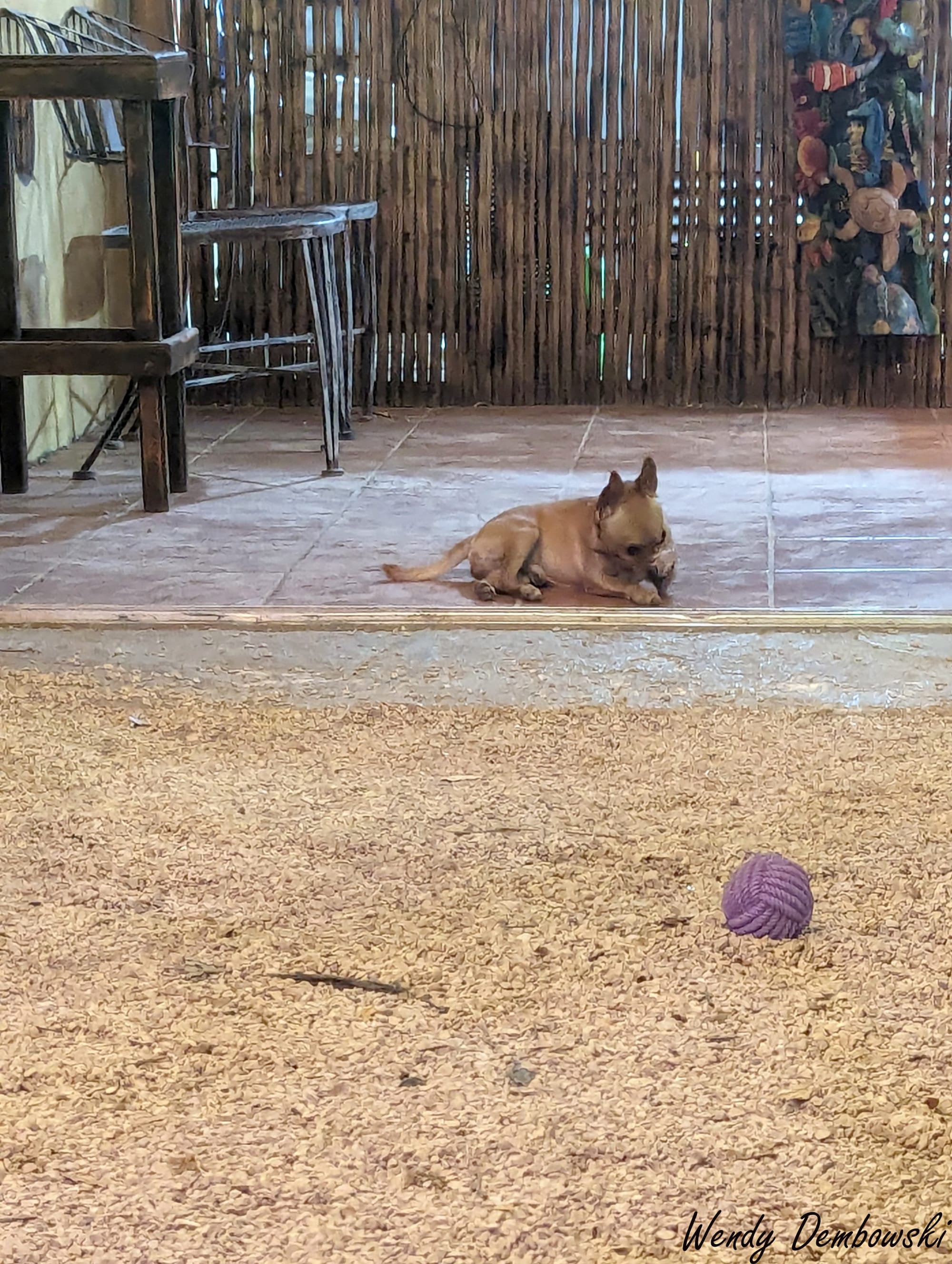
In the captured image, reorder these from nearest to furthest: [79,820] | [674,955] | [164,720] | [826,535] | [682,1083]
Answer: [682,1083]
[674,955]
[79,820]
[164,720]
[826,535]

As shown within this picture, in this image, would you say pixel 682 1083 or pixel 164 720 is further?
pixel 164 720

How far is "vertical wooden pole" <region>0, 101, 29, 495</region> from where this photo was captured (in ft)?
15.1

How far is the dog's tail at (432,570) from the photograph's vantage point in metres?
3.76

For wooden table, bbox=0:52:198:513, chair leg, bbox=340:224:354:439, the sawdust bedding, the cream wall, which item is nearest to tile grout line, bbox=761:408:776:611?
the sawdust bedding

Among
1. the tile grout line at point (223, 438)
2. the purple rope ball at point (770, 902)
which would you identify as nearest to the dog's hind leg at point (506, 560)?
the purple rope ball at point (770, 902)

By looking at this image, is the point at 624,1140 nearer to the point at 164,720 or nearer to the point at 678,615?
the point at 164,720

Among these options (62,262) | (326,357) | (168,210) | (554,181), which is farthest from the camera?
(554,181)

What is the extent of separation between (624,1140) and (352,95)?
5.76 metres

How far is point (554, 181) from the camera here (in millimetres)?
6582

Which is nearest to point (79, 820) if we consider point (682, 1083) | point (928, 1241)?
point (682, 1083)

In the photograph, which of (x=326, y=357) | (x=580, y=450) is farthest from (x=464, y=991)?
(x=580, y=450)

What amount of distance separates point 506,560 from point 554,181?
3390 millimetres

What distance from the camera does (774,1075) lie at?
1592 mm

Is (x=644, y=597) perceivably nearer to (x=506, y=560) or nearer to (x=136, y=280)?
(x=506, y=560)
